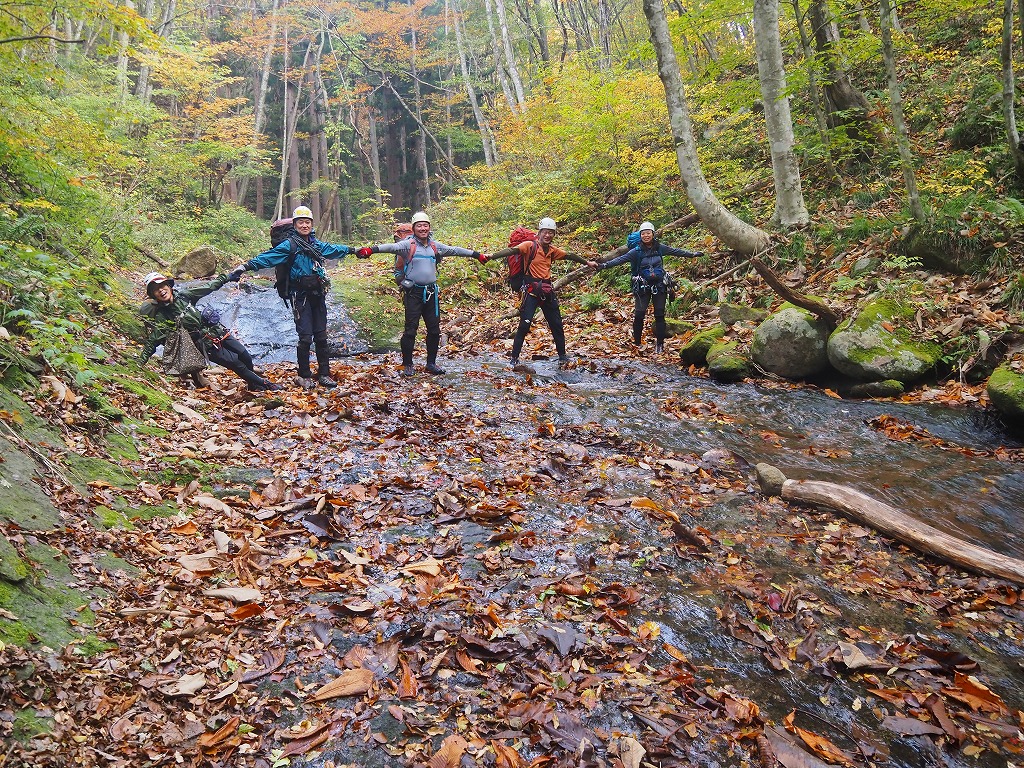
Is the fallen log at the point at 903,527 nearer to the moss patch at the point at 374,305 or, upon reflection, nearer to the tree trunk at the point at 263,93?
the moss patch at the point at 374,305

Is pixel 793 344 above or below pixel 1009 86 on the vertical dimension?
below

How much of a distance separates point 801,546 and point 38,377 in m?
6.77

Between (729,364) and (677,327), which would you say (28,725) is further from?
(677,327)

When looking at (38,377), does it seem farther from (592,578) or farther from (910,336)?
(910,336)

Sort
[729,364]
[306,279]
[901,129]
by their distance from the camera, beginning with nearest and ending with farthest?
[306,279], [729,364], [901,129]

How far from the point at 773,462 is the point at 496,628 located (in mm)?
4072

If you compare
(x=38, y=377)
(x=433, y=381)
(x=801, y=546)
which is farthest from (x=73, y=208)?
(x=801, y=546)

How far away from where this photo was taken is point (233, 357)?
27.6ft

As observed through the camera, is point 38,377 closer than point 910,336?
Yes

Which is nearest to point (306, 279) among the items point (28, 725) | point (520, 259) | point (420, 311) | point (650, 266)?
point (420, 311)

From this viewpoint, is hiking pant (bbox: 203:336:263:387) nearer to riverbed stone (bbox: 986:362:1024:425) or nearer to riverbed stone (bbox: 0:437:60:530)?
riverbed stone (bbox: 0:437:60:530)

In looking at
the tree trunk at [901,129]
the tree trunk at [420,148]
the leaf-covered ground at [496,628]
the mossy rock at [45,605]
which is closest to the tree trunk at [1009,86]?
the tree trunk at [901,129]

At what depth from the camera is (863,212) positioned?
11641 millimetres

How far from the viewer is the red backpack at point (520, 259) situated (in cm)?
1032
